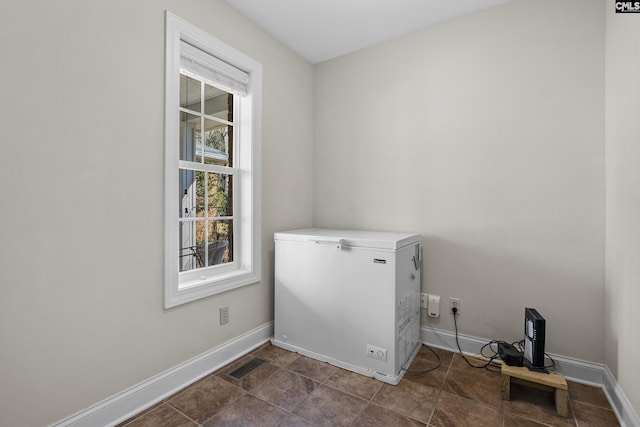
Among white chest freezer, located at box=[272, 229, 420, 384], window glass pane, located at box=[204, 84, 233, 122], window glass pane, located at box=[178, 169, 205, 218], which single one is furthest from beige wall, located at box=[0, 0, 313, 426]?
white chest freezer, located at box=[272, 229, 420, 384]

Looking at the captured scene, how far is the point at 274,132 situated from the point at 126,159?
1.23m

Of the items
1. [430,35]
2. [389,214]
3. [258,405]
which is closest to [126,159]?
[258,405]

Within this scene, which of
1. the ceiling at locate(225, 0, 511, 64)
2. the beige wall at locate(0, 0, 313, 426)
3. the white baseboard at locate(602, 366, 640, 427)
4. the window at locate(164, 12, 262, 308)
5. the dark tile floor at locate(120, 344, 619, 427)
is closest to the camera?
the beige wall at locate(0, 0, 313, 426)

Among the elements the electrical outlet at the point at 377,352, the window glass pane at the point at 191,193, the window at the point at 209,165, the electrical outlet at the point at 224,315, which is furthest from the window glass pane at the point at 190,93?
the electrical outlet at the point at 377,352

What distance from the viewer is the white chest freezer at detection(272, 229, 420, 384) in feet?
6.21

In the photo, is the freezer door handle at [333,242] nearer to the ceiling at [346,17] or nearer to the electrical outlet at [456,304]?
the electrical outlet at [456,304]

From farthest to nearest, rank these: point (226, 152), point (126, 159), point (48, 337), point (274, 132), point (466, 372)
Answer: point (274, 132) < point (226, 152) < point (466, 372) < point (126, 159) < point (48, 337)

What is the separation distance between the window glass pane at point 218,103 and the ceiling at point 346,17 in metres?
0.60

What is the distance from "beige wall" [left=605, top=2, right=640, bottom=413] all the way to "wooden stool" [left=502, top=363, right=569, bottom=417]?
27 cm

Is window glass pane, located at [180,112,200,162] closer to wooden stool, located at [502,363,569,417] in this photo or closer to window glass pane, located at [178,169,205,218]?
window glass pane, located at [178,169,205,218]

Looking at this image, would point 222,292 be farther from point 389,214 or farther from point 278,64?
point 278,64

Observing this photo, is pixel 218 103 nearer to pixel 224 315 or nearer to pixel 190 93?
pixel 190 93

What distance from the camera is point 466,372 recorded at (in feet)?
6.54

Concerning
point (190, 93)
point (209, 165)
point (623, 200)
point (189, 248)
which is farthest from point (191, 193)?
point (623, 200)
